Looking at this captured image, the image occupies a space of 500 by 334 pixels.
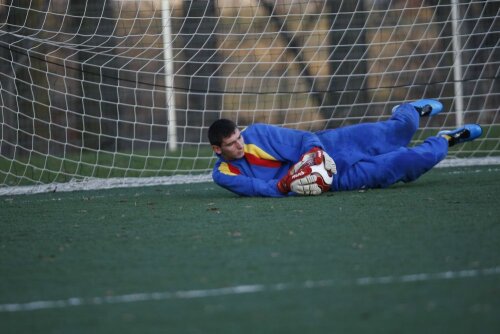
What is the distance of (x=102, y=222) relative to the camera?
5.45 meters

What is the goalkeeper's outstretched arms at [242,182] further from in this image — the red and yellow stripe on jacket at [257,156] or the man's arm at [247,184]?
the red and yellow stripe on jacket at [257,156]

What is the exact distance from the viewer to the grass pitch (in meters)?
2.95

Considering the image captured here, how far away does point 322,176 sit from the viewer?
608cm

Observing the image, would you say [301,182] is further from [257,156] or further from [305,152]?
[257,156]

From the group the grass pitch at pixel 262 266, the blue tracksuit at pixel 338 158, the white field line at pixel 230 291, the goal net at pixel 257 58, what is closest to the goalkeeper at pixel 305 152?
the blue tracksuit at pixel 338 158

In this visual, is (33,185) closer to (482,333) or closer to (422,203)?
(422,203)

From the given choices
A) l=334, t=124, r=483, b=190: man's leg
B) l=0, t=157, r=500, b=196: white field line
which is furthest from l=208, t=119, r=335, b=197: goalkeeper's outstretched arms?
l=0, t=157, r=500, b=196: white field line

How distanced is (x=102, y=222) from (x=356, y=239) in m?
1.78

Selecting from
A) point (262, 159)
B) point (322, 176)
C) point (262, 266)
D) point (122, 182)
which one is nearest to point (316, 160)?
point (322, 176)

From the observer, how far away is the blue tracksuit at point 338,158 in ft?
20.6

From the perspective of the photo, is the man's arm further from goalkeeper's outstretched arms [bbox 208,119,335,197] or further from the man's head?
the man's head

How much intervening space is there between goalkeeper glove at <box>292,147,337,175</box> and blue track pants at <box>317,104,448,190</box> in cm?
23

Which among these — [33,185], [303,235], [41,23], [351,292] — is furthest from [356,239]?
[41,23]

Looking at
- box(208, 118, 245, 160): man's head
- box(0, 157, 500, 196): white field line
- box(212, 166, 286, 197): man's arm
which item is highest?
box(208, 118, 245, 160): man's head
